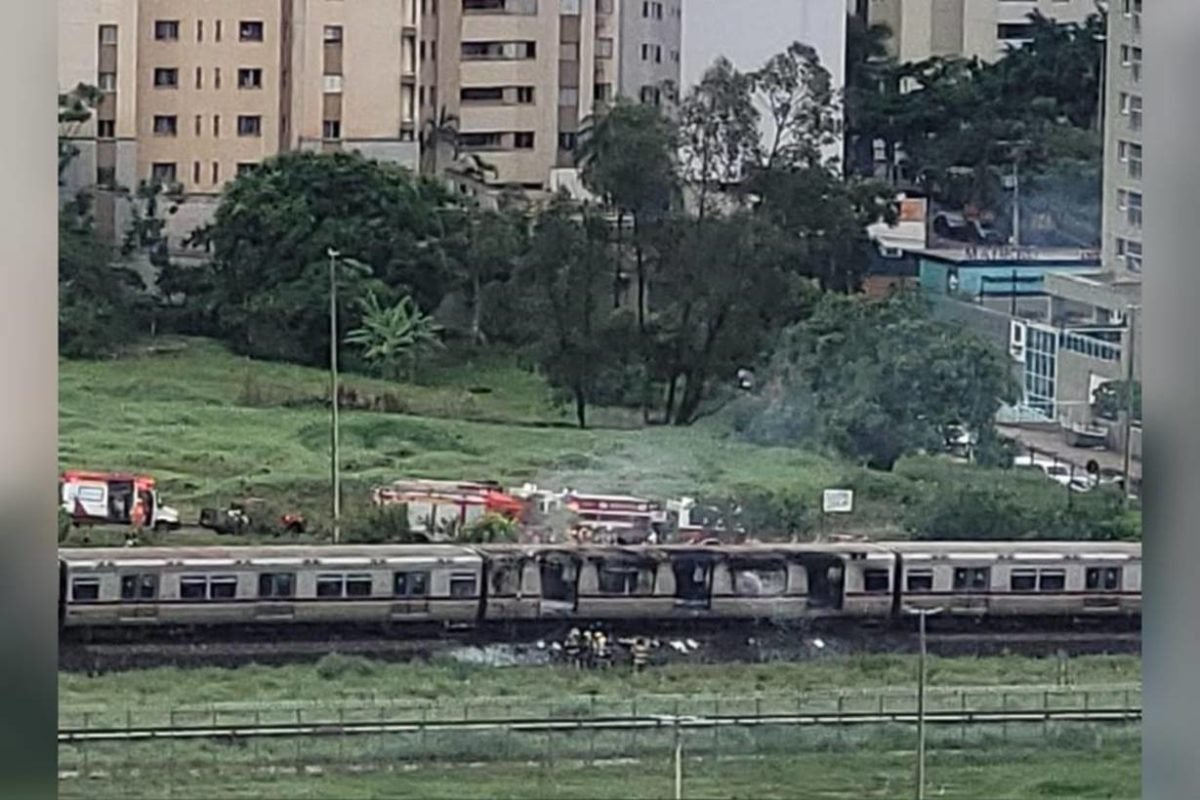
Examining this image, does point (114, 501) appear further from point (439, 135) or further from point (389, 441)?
point (439, 135)

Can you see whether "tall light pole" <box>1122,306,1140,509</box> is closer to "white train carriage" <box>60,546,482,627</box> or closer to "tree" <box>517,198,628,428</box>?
"tree" <box>517,198,628,428</box>

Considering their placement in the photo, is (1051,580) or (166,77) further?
(1051,580)

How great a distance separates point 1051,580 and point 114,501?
36.0 inches

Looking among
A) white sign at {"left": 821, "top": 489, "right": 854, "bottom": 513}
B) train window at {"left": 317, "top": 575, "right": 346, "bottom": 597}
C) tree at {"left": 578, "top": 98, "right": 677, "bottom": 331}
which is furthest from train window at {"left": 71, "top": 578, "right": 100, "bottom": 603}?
white sign at {"left": 821, "top": 489, "right": 854, "bottom": 513}

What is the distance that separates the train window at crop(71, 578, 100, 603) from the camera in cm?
186

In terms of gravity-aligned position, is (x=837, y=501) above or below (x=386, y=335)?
below

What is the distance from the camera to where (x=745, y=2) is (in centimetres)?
188

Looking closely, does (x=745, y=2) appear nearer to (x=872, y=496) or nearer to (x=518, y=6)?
(x=518, y=6)

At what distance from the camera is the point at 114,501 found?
6.10ft

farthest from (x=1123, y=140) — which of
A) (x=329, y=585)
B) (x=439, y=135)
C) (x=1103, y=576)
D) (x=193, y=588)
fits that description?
(x=193, y=588)

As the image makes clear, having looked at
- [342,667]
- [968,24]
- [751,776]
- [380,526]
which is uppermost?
[968,24]

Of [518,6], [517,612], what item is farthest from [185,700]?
[518,6]
